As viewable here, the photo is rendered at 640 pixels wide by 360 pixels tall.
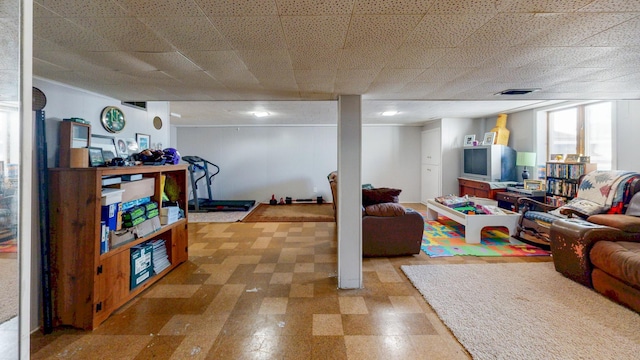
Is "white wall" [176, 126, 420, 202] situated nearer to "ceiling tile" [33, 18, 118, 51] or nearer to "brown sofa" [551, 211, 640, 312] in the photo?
"brown sofa" [551, 211, 640, 312]

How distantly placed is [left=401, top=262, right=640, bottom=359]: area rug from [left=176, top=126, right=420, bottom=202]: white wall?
450 cm

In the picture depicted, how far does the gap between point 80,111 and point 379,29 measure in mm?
2557

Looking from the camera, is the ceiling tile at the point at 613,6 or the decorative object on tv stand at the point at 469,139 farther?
the decorative object on tv stand at the point at 469,139

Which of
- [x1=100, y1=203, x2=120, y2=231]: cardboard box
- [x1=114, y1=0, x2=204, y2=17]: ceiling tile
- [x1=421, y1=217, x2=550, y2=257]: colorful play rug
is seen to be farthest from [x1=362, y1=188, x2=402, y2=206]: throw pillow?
[x1=114, y1=0, x2=204, y2=17]: ceiling tile

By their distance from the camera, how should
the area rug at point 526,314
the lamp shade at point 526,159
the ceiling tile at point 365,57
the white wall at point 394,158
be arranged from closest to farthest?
the ceiling tile at point 365,57, the area rug at point 526,314, the lamp shade at point 526,159, the white wall at point 394,158

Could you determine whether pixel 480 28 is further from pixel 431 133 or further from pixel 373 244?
pixel 431 133

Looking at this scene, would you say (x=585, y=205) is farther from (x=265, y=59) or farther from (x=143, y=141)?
(x=143, y=141)

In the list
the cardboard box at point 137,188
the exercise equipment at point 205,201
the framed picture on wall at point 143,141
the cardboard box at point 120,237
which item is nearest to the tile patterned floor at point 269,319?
the cardboard box at point 120,237

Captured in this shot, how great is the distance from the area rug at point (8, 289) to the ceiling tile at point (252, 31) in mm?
1157

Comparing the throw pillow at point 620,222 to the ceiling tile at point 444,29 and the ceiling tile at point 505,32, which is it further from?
the ceiling tile at point 444,29

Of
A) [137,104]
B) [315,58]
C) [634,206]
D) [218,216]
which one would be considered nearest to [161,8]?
[315,58]

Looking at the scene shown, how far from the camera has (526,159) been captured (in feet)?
15.8

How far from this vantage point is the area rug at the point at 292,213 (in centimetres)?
533

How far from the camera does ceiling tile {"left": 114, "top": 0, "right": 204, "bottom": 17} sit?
3.59ft
